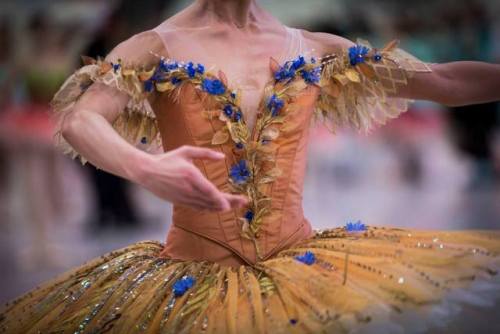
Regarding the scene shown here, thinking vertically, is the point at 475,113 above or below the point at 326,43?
above

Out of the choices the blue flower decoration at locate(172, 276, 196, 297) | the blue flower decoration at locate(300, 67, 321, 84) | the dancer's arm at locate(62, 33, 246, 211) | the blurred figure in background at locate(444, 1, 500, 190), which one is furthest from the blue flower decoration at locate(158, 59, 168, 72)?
the blurred figure in background at locate(444, 1, 500, 190)

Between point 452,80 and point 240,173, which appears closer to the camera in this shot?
point 240,173

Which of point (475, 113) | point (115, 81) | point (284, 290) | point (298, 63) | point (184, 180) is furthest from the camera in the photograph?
point (475, 113)

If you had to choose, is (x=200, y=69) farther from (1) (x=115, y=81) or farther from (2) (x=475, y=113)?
(2) (x=475, y=113)

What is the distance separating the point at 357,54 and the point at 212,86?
28cm

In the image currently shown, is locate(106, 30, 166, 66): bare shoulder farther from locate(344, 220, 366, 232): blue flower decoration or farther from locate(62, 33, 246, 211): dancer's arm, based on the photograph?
locate(344, 220, 366, 232): blue flower decoration

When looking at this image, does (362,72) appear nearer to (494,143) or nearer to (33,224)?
(33,224)

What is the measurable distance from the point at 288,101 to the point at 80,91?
338 millimetres

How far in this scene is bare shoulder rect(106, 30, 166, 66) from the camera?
138 centimetres

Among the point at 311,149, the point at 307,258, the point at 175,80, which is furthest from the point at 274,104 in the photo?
the point at 311,149

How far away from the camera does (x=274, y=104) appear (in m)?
1.41

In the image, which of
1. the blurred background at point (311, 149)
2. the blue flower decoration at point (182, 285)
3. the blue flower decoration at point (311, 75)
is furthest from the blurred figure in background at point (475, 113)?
the blue flower decoration at point (182, 285)

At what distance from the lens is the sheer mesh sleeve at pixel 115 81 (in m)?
1.33

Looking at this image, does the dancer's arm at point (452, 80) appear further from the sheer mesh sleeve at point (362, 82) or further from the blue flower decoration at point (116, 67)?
the blue flower decoration at point (116, 67)
